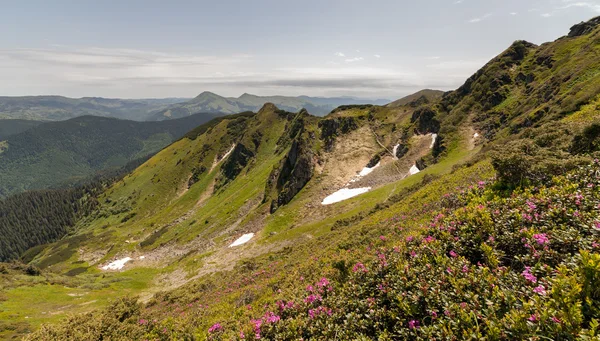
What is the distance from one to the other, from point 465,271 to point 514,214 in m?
3.69

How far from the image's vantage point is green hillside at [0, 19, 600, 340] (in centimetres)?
714

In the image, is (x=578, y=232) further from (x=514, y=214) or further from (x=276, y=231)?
(x=276, y=231)

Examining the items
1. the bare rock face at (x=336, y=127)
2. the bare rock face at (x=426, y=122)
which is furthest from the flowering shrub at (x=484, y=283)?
the bare rock face at (x=336, y=127)

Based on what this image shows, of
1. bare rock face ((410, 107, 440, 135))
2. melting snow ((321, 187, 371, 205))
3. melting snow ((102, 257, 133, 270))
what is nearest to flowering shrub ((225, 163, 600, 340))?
melting snow ((321, 187, 371, 205))

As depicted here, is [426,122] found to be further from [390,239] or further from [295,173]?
[390,239]

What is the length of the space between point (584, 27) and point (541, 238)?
122 metres

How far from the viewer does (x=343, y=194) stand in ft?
207

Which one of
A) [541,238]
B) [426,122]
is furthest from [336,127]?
[541,238]

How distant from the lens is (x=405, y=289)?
8.58 m

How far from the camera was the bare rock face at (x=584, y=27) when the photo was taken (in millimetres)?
79625

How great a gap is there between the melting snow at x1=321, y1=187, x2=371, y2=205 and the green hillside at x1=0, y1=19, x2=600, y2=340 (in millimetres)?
507

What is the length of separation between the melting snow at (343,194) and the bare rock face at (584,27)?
88275 millimetres

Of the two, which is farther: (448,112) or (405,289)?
(448,112)

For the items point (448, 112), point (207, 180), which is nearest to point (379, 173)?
point (448, 112)
